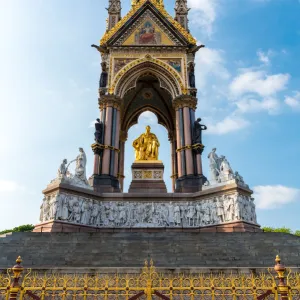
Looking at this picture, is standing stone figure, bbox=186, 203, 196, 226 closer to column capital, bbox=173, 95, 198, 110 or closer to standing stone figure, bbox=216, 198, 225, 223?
standing stone figure, bbox=216, 198, 225, 223

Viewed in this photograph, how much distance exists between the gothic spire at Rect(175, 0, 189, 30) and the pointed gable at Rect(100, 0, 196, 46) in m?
1.41

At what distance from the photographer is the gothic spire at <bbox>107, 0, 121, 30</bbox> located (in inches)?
1019

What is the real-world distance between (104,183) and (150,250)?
861 cm

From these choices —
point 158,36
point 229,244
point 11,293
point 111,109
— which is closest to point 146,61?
point 158,36

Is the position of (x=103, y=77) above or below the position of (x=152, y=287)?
above

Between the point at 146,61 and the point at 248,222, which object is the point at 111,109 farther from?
the point at 248,222

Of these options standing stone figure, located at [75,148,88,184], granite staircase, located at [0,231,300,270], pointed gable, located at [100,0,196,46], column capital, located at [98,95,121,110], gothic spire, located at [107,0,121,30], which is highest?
gothic spire, located at [107,0,121,30]

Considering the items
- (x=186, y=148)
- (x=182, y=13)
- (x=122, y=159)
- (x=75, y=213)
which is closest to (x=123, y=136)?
(x=122, y=159)

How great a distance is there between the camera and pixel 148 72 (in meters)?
23.5

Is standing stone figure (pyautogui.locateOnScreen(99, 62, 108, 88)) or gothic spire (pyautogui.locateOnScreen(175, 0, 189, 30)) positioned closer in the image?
standing stone figure (pyautogui.locateOnScreen(99, 62, 108, 88))

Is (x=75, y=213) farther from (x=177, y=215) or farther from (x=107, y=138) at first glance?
(x=107, y=138)

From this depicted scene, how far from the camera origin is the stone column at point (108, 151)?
19.0m

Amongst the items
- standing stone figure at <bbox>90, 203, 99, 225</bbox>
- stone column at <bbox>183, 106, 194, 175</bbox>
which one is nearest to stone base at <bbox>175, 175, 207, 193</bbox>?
stone column at <bbox>183, 106, 194, 175</bbox>

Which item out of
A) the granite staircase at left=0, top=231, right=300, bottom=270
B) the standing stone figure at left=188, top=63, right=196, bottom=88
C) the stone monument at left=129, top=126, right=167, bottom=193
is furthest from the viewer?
the standing stone figure at left=188, top=63, right=196, bottom=88
